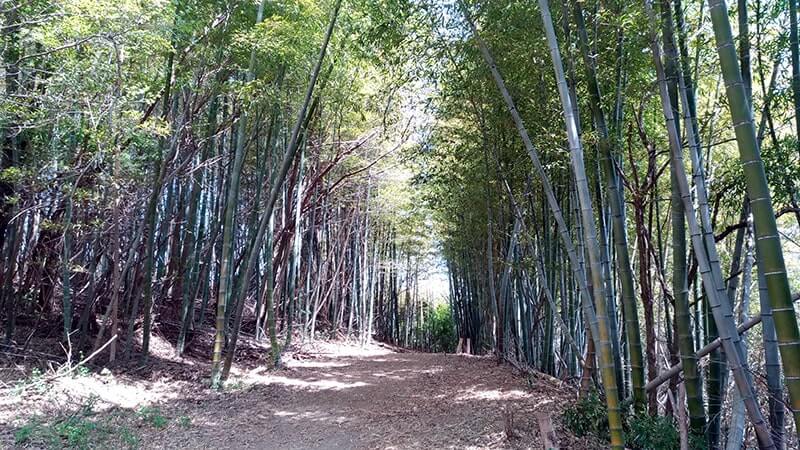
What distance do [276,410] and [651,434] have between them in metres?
3.19

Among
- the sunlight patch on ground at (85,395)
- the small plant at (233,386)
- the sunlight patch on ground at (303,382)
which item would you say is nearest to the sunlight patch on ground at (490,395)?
the sunlight patch on ground at (303,382)

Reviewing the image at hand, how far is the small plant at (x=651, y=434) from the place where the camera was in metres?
2.80

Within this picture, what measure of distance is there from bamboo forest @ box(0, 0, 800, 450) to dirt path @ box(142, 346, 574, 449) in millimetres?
34

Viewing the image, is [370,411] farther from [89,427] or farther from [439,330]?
[439,330]

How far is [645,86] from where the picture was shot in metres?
3.34

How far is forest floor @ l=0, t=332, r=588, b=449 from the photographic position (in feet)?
11.6

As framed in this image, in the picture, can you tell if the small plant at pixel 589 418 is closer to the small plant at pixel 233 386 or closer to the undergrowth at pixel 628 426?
the undergrowth at pixel 628 426

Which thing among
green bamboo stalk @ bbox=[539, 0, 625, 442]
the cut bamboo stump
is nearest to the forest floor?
the cut bamboo stump

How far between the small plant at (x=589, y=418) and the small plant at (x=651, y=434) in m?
0.21

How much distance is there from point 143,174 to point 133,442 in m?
3.30

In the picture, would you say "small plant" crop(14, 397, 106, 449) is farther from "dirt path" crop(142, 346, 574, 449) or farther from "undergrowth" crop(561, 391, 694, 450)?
"undergrowth" crop(561, 391, 694, 450)

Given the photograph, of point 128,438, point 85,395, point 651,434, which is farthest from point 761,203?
point 85,395

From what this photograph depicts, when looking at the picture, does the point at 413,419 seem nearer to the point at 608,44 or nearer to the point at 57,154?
the point at 608,44

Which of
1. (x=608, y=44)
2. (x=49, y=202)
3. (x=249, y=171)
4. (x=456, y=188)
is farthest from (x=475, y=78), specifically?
(x=249, y=171)
